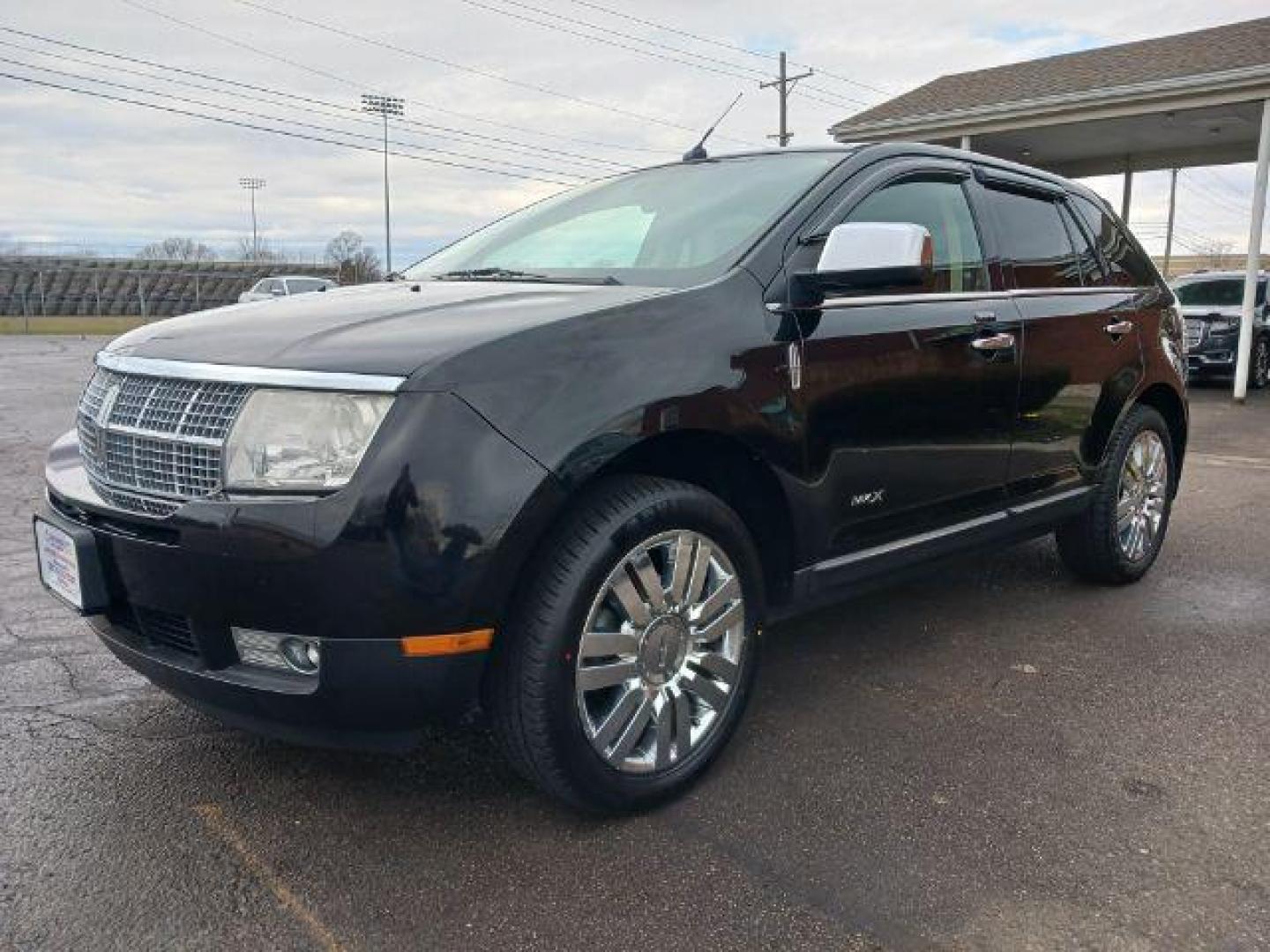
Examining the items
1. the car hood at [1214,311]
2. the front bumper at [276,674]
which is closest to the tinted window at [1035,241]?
the front bumper at [276,674]

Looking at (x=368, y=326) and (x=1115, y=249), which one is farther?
(x=1115, y=249)

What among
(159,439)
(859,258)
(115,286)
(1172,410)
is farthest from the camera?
(115,286)

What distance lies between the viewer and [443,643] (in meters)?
2.19

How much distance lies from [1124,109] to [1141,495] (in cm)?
1098

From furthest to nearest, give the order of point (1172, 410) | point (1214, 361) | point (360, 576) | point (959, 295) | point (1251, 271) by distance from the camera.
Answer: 1. point (1214, 361)
2. point (1251, 271)
3. point (1172, 410)
4. point (959, 295)
5. point (360, 576)

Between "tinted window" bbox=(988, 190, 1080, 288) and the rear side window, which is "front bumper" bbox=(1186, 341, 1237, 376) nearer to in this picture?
the rear side window

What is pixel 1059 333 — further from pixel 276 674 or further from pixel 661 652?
pixel 276 674

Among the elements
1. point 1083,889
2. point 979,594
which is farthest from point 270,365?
point 979,594

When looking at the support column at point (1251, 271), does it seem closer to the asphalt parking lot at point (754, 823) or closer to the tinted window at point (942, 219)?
the asphalt parking lot at point (754, 823)

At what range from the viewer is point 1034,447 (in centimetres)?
385

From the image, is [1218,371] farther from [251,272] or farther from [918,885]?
[251,272]

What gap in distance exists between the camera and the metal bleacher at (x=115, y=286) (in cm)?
4378

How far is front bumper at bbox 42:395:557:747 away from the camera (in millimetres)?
2105

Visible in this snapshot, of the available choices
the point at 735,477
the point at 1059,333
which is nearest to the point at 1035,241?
the point at 1059,333
